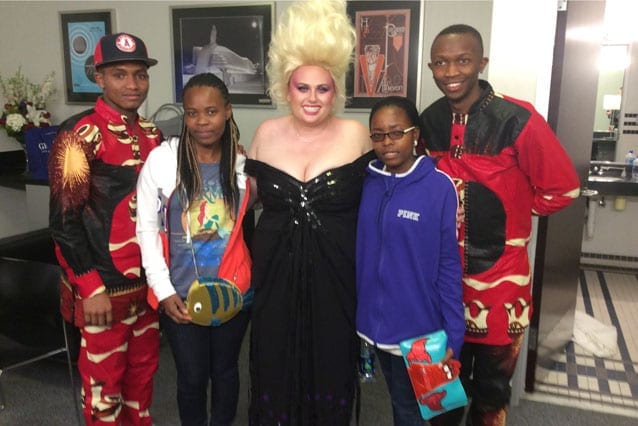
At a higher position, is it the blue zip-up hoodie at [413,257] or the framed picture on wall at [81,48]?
the framed picture on wall at [81,48]

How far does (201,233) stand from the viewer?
1.52 metres

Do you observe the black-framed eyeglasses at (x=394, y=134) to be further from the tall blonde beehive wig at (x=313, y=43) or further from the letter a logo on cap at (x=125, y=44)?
the letter a logo on cap at (x=125, y=44)

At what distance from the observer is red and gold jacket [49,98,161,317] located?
61.1 inches

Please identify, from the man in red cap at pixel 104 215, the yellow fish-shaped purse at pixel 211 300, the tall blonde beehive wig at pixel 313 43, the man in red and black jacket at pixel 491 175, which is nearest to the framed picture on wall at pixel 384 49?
the tall blonde beehive wig at pixel 313 43

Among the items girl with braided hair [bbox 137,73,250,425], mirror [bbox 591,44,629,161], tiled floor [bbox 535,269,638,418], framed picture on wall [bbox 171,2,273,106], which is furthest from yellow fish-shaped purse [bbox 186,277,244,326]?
mirror [bbox 591,44,629,161]

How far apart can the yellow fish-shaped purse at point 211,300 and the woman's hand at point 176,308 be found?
22 millimetres

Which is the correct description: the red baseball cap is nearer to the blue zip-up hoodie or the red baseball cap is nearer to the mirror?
the blue zip-up hoodie

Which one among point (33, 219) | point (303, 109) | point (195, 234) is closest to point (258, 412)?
point (195, 234)

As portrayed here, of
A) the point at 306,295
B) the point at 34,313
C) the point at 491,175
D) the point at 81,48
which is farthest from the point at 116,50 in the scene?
the point at 81,48

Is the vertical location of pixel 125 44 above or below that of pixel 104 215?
above

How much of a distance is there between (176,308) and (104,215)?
373 millimetres

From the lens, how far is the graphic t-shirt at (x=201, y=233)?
152 centimetres

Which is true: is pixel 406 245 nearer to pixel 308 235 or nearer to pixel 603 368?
pixel 308 235

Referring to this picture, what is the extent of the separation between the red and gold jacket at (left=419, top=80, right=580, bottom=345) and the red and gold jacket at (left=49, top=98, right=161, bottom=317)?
95 centimetres
